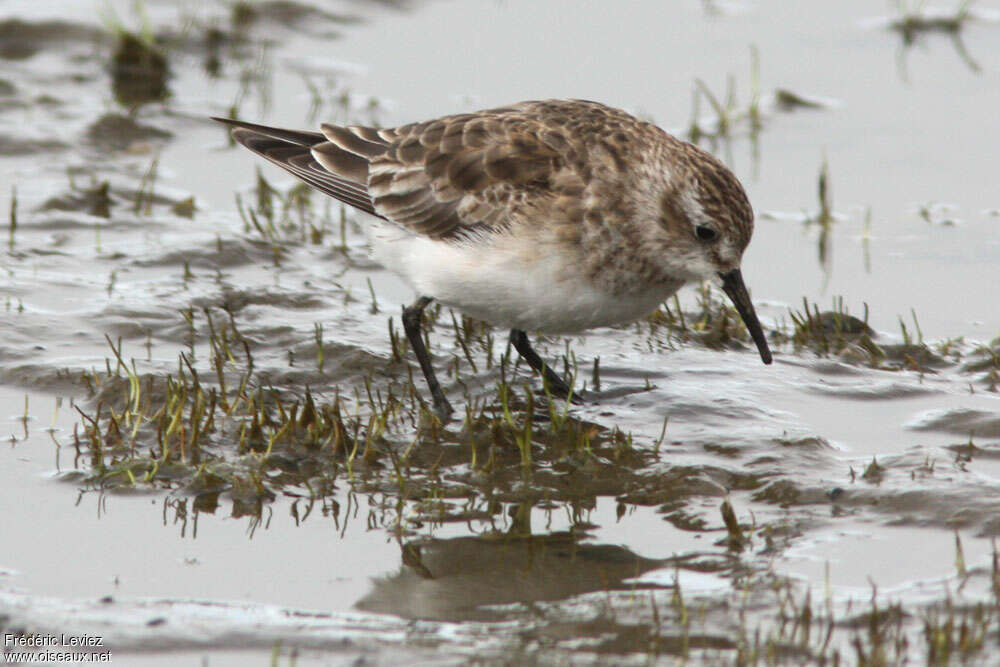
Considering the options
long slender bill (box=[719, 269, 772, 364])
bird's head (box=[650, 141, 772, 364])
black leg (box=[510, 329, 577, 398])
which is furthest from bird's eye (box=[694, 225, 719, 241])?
black leg (box=[510, 329, 577, 398])

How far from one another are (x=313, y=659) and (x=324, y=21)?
→ 36.0 ft

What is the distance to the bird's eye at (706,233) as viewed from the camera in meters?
7.55

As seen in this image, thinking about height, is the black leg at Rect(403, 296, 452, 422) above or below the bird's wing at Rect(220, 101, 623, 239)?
below

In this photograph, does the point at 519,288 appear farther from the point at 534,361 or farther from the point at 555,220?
the point at 534,361

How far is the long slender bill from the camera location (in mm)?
7762

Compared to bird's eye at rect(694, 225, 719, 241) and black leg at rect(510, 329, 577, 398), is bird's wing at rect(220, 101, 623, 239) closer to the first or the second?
bird's eye at rect(694, 225, 719, 241)

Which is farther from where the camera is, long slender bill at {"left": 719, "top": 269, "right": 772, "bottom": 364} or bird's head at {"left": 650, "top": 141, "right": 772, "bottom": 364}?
long slender bill at {"left": 719, "top": 269, "right": 772, "bottom": 364}

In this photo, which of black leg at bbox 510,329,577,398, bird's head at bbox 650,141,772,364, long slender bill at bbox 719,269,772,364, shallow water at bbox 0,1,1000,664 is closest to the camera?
shallow water at bbox 0,1,1000,664

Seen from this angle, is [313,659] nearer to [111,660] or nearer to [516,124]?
[111,660]

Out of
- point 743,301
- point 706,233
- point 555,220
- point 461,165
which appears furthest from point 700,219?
point 461,165

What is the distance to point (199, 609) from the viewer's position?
5832mm

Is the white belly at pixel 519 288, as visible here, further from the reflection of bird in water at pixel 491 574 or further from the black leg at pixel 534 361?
the reflection of bird in water at pixel 491 574

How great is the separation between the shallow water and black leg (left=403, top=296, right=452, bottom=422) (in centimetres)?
27

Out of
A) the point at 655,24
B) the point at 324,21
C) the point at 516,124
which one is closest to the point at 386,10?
the point at 324,21
